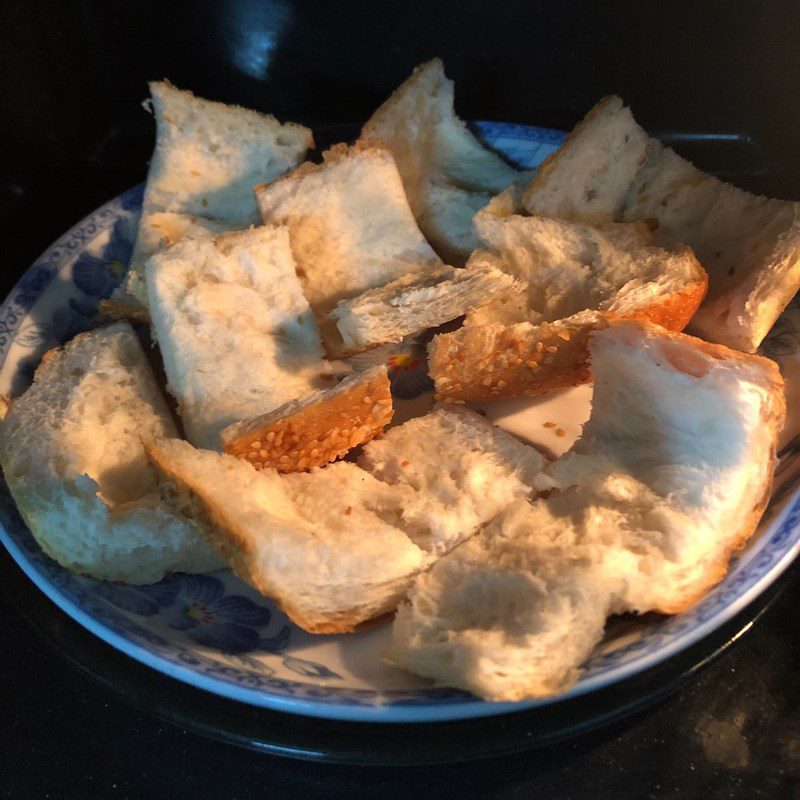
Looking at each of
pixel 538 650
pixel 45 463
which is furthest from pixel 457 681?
pixel 45 463

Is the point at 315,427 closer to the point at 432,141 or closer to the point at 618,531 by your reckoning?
the point at 618,531

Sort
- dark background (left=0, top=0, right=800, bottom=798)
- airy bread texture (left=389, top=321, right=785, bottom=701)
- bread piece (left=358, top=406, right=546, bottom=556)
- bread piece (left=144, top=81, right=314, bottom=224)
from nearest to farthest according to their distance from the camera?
airy bread texture (left=389, top=321, right=785, bottom=701)
bread piece (left=358, top=406, right=546, bottom=556)
bread piece (left=144, top=81, right=314, bottom=224)
dark background (left=0, top=0, right=800, bottom=798)

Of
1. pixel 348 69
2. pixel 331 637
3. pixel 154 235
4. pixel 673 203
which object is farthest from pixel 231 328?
pixel 348 69

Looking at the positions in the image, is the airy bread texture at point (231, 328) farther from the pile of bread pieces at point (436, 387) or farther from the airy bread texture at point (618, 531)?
the airy bread texture at point (618, 531)

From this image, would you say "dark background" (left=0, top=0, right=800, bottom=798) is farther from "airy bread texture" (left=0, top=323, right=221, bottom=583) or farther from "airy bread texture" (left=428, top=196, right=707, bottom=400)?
"airy bread texture" (left=428, top=196, right=707, bottom=400)

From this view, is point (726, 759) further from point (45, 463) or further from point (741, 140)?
point (741, 140)

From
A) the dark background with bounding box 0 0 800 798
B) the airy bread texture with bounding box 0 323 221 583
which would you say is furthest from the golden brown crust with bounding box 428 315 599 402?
the dark background with bounding box 0 0 800 798
